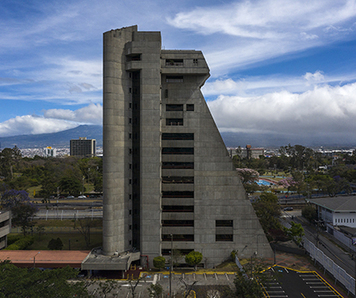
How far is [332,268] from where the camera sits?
4341cm

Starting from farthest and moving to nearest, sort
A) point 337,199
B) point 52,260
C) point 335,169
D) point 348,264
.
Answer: point 335,169 → point 337,199 → point 348,264 → point 52,260

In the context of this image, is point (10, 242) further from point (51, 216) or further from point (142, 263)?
point (142, 263)

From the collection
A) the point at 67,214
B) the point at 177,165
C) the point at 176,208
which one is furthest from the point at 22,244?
the point at 177,165

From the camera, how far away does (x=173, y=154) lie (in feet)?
173

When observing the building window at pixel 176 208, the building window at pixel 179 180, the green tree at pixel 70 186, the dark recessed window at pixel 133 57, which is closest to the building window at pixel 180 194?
the building window at pixel 179 180

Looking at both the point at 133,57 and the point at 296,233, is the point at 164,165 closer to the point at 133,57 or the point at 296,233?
the point at 133,57

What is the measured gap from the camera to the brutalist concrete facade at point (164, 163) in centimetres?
4859

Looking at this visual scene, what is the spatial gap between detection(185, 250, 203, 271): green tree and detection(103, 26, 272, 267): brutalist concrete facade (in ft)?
8.08

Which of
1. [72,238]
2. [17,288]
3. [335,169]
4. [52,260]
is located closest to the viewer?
[17,288]

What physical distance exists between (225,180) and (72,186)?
257 feet

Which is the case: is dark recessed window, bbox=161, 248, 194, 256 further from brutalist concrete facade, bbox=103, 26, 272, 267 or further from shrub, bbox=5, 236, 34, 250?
shrub, bbox=5, 236, 34, 250

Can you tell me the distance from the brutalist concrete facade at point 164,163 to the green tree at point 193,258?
246 cm

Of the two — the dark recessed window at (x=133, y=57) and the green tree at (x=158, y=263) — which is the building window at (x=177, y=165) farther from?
the dark recessed window at (x=133, y=57)

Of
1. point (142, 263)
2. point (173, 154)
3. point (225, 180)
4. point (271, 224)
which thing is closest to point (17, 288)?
point (142, 263)
